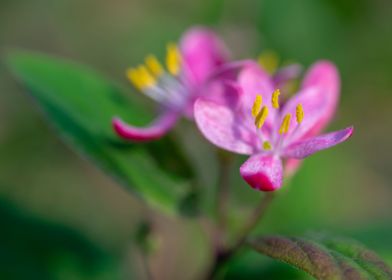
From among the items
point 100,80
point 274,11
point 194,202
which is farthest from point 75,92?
point 274,11

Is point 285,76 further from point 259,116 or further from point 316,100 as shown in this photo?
point 259,116

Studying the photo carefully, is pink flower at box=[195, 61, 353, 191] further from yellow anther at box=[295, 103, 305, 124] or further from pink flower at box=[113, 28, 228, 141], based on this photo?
pink flower at box=[113, 28, 228, 141]

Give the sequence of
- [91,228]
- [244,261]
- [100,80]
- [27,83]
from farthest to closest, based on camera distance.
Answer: [91,228], [244,261], [100,80], [27,83]

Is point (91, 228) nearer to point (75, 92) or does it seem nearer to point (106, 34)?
point (75, 92)

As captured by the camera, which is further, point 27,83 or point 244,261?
point 244,261

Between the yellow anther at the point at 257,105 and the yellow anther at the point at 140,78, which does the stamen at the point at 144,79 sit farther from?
the yellow anther at the point at 257,105

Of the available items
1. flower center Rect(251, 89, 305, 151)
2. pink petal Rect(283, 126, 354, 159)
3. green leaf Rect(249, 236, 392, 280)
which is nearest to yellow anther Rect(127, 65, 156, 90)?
flower center Rect(251, 89, 305, 151)

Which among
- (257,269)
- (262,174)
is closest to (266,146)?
(262,174)
